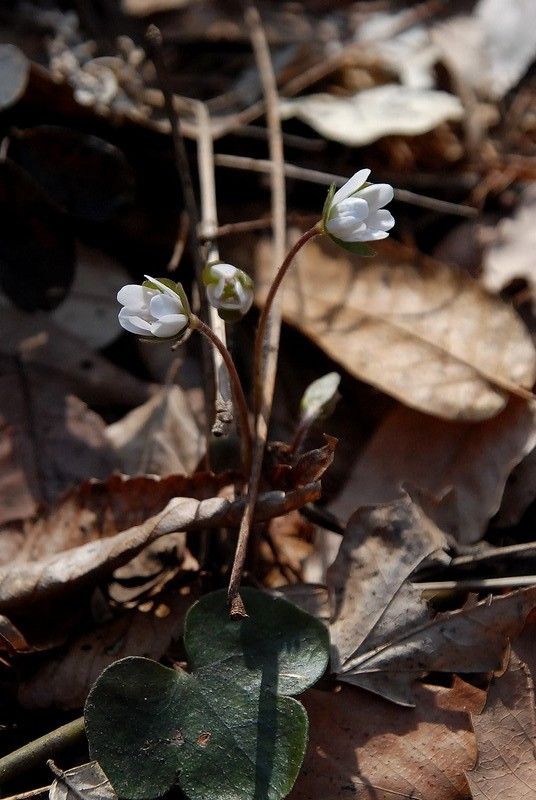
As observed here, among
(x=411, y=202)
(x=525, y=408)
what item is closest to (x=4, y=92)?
(x=411, y=202)

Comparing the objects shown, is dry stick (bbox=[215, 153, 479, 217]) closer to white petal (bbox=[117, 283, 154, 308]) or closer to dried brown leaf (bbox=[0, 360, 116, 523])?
dried brown leaf (bbox=[0, 360, 116, 523])

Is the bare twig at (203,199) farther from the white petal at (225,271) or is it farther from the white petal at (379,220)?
the white petal at (379,220)

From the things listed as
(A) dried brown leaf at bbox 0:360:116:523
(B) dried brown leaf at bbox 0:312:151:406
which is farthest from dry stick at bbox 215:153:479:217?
(A) dried brown leaf at bbox 0:360:116:523

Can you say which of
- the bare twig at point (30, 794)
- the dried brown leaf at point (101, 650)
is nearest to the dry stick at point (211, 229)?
the dried brown leaf at point (101, 650)

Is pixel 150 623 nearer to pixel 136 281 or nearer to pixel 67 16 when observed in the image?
pixel 136 281

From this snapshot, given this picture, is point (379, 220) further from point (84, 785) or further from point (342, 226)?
point (84, 785)
